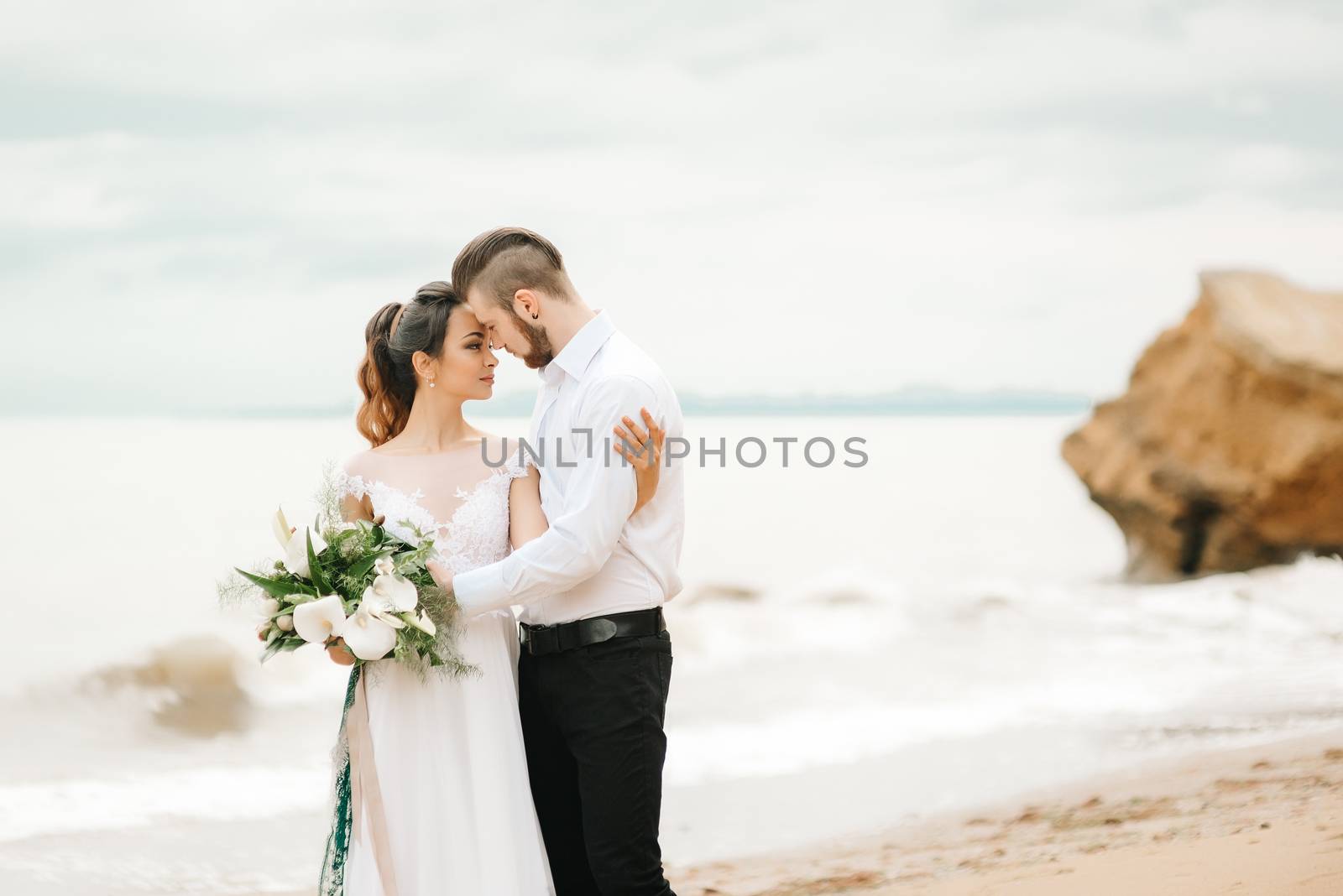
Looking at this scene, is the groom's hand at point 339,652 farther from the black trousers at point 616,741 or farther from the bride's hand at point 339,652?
the black trousers at point 616,741

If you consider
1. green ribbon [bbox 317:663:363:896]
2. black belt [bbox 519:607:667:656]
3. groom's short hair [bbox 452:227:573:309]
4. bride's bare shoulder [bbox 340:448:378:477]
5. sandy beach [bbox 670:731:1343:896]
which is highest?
groom's short hair [bbox 452:227:573:309]

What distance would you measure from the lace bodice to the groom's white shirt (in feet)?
0.46

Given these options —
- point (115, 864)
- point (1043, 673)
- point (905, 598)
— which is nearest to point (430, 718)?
point (115, 864)

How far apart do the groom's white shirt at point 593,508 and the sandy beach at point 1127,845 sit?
1901 millimetres

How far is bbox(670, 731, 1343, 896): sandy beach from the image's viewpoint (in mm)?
4012

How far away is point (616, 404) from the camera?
3.22m

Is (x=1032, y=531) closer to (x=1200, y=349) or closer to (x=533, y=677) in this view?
(x=1200, y=349)

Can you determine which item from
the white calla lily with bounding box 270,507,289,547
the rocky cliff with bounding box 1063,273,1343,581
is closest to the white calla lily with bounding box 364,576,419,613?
the white calla lily with bounding box 270,507,289,547

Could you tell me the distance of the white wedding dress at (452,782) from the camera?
335 cm

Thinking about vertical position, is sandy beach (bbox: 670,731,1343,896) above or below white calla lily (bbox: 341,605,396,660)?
below

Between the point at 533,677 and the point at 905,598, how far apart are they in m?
11.1

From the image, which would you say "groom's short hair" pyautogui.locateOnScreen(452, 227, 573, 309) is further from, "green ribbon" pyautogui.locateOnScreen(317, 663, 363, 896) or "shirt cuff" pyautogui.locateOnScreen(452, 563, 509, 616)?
"green ribbon" pyautogui.locateOnScreen(317, 663, 363, 896)

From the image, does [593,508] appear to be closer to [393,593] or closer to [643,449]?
[643,449]

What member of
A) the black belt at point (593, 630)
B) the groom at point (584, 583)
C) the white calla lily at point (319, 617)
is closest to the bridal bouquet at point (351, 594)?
the white calla lily at point (319, 617)
